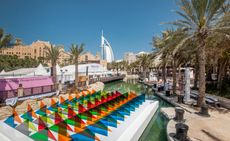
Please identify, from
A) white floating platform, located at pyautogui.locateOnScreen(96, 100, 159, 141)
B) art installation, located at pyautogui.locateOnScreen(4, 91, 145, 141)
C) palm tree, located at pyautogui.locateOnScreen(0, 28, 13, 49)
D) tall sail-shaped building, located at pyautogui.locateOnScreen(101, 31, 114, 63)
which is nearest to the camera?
art installation, located at pyautogui.locateOnScreen(4, 91, 145, 141)

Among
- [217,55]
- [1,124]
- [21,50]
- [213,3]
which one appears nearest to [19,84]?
A: [1,124]

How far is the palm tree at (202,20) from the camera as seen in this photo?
445 inches

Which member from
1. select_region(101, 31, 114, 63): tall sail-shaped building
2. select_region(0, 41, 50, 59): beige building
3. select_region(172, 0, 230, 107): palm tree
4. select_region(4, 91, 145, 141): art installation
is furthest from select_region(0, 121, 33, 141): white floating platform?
select_region(101, 31, 114, 63): tall sail-shaped building

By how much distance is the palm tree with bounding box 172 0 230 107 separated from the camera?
445 inches

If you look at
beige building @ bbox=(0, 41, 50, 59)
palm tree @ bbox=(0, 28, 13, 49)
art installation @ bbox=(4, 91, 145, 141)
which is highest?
beige building @ bbox=(0, 41, 50, 59)

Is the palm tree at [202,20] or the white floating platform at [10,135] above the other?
the palm tree at [202,20]

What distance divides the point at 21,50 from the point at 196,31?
131760 millimetres

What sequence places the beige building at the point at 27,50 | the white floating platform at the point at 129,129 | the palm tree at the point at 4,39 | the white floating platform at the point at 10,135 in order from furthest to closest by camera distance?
the beige building at the point at 27,50
the palm tree at the point at 4,39
the white floating platform at the point at 129,129
the white floating platform at the point at 10,135

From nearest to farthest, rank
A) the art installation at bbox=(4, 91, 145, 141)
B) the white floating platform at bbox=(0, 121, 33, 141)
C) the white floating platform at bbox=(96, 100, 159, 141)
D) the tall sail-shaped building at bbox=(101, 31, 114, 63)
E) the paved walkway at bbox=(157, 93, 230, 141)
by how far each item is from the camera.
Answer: the art installation at bbox=(4, 91, 145, 141), the white floating platform at bbox=(0, 121, 33, 141), the white floating platform at bbox=(96, 100, 159, 141), the paved walkway at bbox=(157, 93, 230, 141), the tall sail-shaped building at bbox=(101, 31, 114, 63)

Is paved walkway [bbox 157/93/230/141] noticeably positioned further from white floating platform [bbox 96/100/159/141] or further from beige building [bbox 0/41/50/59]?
beige building [bbox 0/41/50/59]

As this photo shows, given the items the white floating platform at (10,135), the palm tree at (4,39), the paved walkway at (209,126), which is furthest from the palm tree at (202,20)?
the palm tree at (4,39)

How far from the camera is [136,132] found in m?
7.36

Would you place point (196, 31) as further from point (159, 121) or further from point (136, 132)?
point (136, 132)

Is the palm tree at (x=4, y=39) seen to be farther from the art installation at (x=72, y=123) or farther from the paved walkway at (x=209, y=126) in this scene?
the paved walkway at (x=209, y=126)
